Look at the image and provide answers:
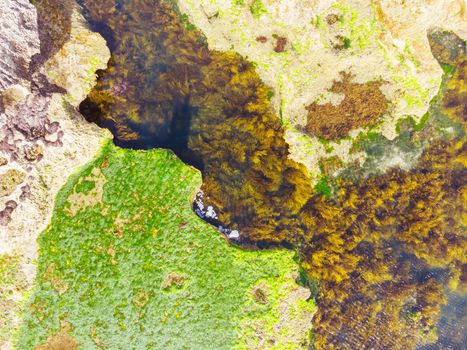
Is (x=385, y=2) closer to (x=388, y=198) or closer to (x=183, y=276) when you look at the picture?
(x=388, y=198)

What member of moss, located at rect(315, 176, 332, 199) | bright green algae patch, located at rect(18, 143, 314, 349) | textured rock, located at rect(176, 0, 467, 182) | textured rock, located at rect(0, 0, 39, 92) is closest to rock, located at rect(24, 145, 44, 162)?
bright green algae patch, located at rect(18, 143, 314, 349)

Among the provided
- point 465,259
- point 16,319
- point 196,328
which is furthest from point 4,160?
point 465,259

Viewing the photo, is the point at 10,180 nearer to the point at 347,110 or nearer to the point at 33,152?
the point at 33,152

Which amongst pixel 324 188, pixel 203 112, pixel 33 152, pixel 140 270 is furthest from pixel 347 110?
pixel 33 152

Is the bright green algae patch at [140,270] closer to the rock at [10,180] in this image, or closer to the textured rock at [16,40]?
the rock at [10,180]

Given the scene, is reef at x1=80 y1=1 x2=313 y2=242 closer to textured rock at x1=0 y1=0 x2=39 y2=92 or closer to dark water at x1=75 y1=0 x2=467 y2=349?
dark water at x1=75 y1=0 x2=467 y2=349

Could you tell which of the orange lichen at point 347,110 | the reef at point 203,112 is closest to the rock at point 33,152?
the reef at point 203,112
